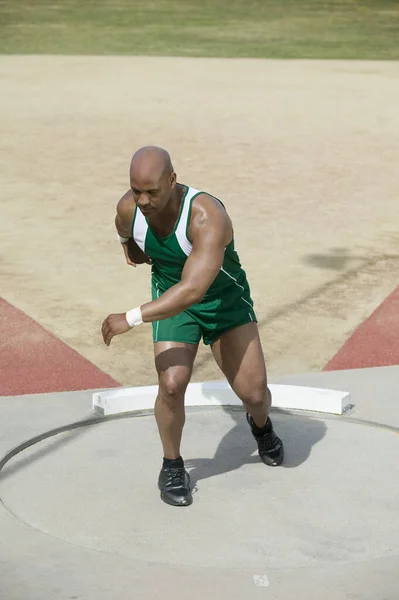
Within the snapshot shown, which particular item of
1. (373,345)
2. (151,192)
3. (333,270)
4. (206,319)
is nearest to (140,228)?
(151,192)

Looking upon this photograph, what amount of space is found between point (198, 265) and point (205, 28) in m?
23.6

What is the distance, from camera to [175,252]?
220 inches

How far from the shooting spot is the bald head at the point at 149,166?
5.27 meters

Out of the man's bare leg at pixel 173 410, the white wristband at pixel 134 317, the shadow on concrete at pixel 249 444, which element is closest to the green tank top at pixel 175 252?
the man's bare leg at pixel 173 410

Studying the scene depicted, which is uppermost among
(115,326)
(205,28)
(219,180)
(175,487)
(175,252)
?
(175,252)

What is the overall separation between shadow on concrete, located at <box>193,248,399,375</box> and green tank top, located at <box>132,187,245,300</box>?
296 centimetres

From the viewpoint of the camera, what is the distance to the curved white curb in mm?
6805

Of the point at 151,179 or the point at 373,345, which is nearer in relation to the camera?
the point at 151,179

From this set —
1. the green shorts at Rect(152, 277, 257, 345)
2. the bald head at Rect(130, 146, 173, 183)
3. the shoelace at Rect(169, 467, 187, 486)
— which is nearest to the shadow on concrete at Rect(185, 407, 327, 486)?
the shoelace at Rect(169, 467, 187, 486)

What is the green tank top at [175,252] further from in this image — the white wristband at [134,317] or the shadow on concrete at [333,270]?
the shadow on concrete at [333,270]

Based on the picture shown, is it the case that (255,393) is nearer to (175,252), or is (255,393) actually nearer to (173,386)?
(173,386)

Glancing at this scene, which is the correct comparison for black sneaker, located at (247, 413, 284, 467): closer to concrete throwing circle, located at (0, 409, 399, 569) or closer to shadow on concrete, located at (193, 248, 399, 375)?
concrete throwing circle, located at (0, 409, 399, 569)

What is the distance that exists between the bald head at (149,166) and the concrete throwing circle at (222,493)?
1494 millimetres

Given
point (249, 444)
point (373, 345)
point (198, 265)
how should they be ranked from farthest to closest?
point (373, 345) < point (249, 444) < point (198, 265)
